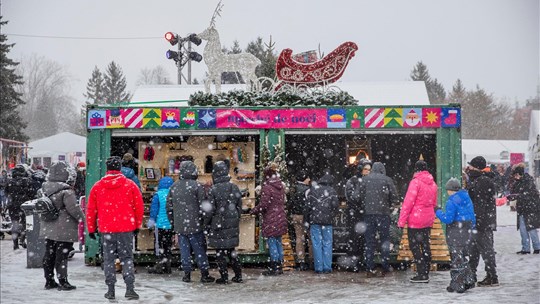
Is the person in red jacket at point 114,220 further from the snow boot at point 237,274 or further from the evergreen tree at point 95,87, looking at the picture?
the evergreen tree at point 95,87

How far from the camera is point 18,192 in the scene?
1395cm

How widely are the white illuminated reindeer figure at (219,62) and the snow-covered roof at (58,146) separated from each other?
24.2 meters

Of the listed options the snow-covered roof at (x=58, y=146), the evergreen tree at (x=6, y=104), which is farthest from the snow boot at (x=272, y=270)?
the evergreen tree at (x=6, y=104)

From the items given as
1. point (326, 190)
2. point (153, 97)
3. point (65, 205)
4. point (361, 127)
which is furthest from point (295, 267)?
point (153, 97)

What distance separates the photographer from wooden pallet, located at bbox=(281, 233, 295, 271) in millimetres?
Result: 11617

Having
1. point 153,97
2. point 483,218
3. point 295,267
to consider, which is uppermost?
point 153,97

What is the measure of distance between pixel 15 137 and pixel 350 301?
3529 cm

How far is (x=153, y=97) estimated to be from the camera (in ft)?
64.6

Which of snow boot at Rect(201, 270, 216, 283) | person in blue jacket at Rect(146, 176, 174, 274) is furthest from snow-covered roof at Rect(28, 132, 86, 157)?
snow boot at Rect(201, 270, 216, 283)

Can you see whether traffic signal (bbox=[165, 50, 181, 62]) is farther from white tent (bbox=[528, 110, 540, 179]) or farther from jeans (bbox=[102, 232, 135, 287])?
white tent (bbox=[528, 110, 540, 179])

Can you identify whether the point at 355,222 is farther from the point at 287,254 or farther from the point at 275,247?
the point at 275,247

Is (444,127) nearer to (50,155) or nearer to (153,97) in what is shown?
(153,97)

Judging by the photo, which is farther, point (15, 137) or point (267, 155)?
point (15, 137)

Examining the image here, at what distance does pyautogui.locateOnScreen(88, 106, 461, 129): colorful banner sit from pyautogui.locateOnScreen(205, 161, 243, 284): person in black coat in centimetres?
205
